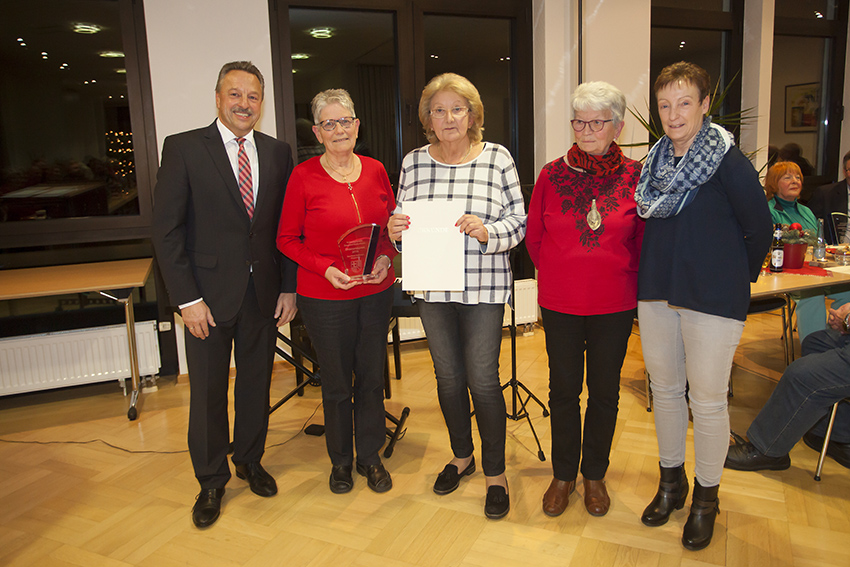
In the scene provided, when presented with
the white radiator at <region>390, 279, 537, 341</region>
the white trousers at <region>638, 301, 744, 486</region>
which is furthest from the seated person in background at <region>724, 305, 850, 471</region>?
the white radiator at <region>390, 279, 537, 341</region>

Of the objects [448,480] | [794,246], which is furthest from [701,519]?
[794,246]

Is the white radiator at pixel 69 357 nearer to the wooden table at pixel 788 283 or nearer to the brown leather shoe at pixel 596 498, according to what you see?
the brown leather shoe at pixel 596 498

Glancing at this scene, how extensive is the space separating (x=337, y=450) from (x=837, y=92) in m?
6.36

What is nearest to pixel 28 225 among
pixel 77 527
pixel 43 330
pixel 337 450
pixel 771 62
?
pixel 43 330

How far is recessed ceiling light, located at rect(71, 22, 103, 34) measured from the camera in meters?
3.70

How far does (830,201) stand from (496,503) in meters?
4.04

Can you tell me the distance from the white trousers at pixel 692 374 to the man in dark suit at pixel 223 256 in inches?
56.4

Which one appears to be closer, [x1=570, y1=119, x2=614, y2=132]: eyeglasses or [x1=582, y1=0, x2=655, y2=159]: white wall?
[x1=570, y1=119, x2=614, y2=132]: eyeglasses

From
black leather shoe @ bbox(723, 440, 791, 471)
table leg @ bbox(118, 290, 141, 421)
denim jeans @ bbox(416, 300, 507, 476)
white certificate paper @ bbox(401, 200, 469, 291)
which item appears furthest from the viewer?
table leg @ bbox(118, 290, 141, 421)

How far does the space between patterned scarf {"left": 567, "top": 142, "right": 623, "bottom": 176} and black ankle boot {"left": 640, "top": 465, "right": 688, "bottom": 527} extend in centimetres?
112

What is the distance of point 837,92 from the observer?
588 cm

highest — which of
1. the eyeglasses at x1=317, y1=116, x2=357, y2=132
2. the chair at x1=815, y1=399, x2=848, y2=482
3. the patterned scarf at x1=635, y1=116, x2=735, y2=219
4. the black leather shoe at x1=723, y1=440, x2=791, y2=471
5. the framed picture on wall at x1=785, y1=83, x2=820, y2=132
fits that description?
the framed picture on wall at x1=785, y1=83, x2=820, y2=132

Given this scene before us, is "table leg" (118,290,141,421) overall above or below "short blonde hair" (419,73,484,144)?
below

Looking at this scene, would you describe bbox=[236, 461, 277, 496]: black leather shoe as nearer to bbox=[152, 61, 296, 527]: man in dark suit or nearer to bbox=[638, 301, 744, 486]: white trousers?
bbox=[152, 61, 296, 527]: man in dark suit
